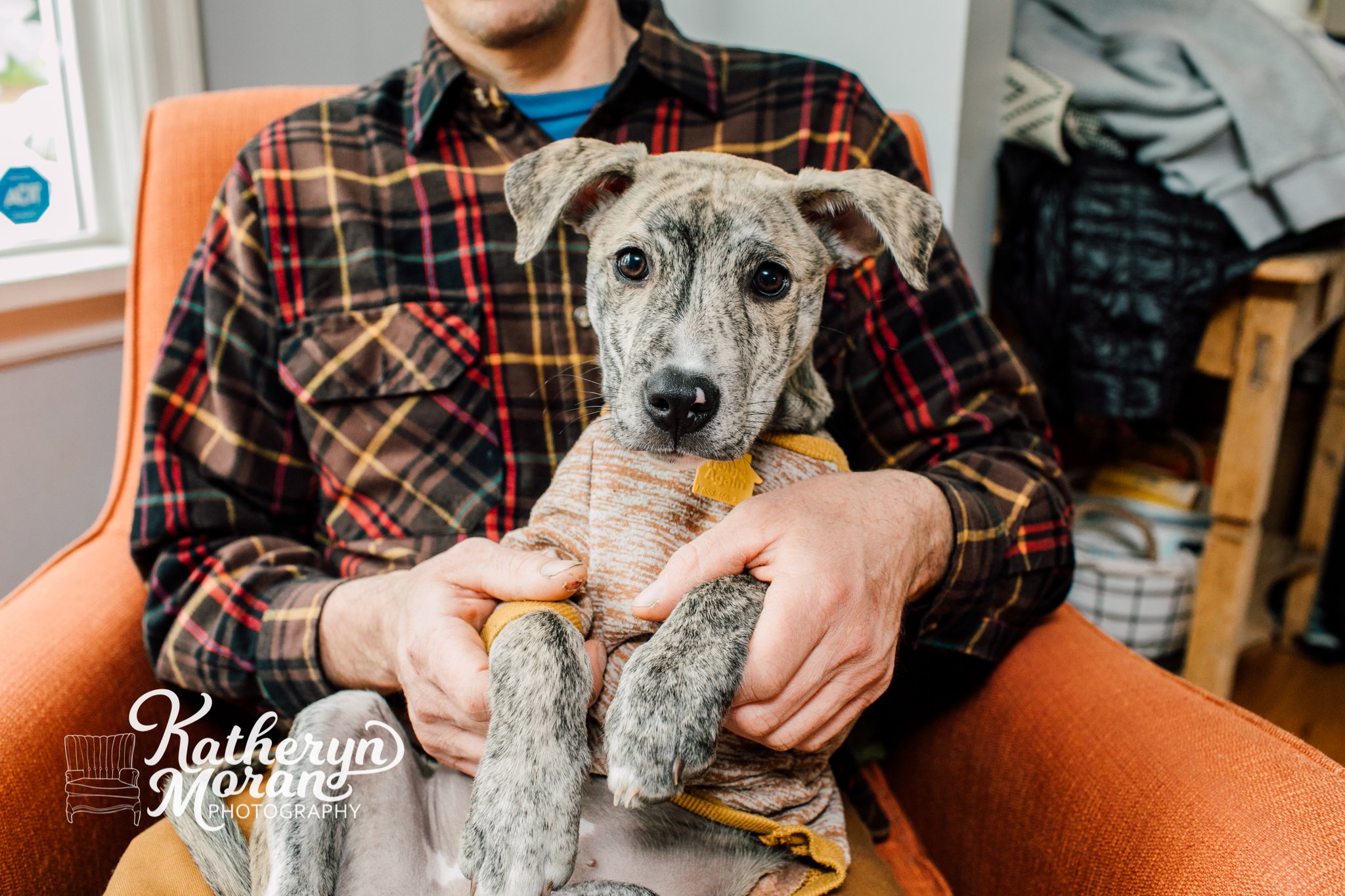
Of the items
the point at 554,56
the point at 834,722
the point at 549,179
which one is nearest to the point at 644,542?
the point at 834,722

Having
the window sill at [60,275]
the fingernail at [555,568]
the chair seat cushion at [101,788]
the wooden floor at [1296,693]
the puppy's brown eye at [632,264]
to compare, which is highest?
the puppy's brown eye at [632,264]

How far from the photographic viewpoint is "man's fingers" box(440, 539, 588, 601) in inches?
39.1

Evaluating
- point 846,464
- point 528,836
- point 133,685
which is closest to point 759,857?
point 528,836

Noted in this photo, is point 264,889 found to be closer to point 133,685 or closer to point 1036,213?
point 133,685

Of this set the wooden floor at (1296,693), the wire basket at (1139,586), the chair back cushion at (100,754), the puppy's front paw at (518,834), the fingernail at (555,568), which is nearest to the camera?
the puppy's front paw at (518,834)

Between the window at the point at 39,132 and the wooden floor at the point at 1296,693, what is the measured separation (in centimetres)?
322

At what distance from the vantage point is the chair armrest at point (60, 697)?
112cm

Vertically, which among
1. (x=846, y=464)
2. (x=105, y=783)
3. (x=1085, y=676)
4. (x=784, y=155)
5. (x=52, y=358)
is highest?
(x=784, y=155)

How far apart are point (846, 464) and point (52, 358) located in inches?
72.4

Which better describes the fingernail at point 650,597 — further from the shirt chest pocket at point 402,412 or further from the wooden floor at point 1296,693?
the wooden floor at point 1296,693

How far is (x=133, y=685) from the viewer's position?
1358mm

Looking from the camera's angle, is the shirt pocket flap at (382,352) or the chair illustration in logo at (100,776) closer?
the chair illustration in logo at (100,776)

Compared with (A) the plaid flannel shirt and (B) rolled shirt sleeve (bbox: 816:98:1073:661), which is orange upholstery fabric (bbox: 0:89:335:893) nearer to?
(A) the plaid flannel shirt
